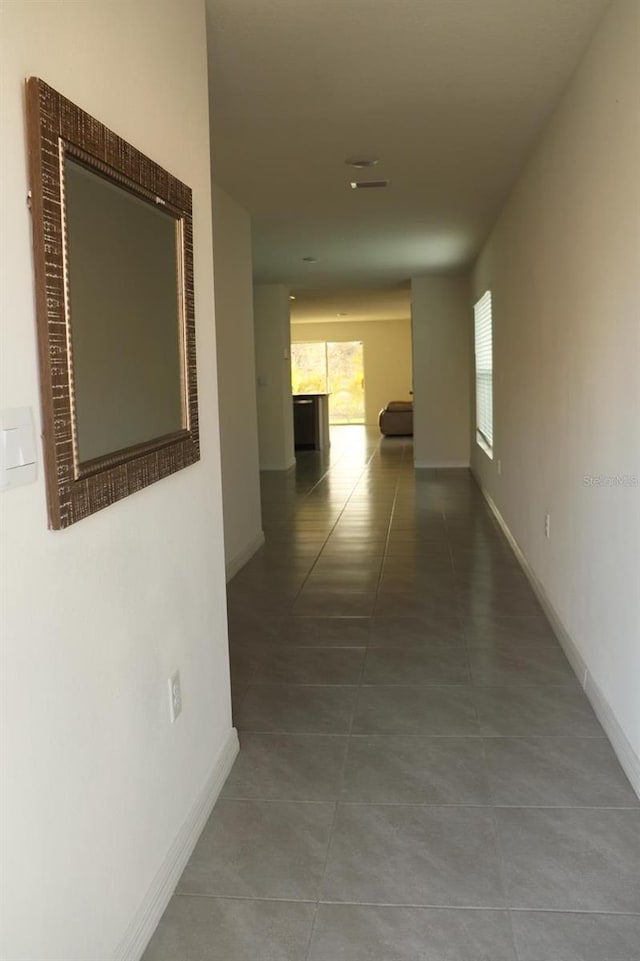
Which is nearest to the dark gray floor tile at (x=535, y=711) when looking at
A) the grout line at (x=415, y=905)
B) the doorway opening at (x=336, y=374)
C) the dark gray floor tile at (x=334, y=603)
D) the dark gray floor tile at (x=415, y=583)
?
the grout line at (x=415, y=905)

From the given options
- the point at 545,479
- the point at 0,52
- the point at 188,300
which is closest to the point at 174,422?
the point at 188,300

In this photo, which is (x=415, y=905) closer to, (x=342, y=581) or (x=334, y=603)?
(x=334, y=603)

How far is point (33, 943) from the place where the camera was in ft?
4.14

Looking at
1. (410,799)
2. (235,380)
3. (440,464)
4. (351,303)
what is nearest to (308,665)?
(410,799)

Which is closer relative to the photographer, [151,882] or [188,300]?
[151,882]

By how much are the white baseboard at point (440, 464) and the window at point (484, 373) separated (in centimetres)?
124

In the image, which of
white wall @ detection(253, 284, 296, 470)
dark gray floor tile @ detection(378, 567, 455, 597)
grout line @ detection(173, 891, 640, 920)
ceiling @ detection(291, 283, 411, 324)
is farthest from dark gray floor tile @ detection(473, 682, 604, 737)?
ceiling @ detection(291, 283, 411, 324)

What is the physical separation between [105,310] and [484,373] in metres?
6.46

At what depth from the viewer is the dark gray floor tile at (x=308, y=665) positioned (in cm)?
319

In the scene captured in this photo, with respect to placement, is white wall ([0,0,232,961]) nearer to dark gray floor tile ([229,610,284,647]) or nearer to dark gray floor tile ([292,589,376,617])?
dark gray floor tile ([229,610,284,647])

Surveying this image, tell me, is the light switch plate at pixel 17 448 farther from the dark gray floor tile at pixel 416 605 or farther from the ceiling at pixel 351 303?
the ceiling at pixel 351 303

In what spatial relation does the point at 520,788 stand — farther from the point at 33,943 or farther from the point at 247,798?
the point at 33,943

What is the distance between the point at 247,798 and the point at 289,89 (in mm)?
2573

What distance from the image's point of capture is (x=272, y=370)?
966cm
